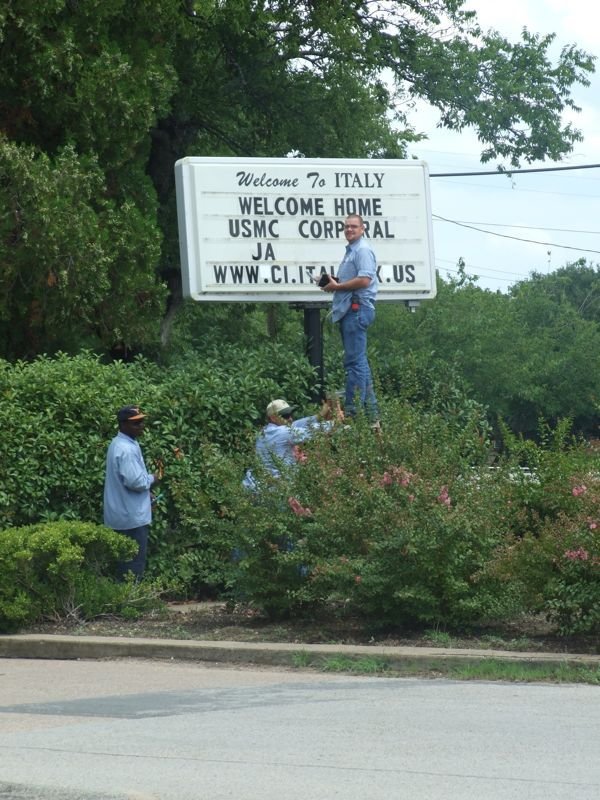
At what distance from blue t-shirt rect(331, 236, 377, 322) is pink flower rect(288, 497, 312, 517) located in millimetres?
4240

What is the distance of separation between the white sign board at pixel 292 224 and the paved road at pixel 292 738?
24.4 feet

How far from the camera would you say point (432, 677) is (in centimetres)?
952

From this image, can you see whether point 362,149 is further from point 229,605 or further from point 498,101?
point 229,605

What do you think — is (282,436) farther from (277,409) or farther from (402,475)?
(402,475)

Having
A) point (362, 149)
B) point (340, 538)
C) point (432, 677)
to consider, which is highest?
point (362, 149)

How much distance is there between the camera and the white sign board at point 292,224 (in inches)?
642

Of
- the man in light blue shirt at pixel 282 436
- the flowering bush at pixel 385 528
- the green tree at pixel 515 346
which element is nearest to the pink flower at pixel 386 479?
the flowering bush at pixel 385 528

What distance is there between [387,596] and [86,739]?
3.87 m

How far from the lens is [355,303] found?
49.6 ft

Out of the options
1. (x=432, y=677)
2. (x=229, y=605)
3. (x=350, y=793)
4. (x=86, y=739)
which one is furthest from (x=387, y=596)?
(x=350, y=793)

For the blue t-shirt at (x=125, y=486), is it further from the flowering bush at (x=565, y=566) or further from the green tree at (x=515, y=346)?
the green tree at (x=515, y=346)

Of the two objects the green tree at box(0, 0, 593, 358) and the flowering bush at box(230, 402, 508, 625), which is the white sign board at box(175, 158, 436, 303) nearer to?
the green tree at box(0, 0, 593, 358)

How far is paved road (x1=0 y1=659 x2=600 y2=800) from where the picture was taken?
601 centimetres

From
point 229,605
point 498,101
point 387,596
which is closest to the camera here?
point 387,596
